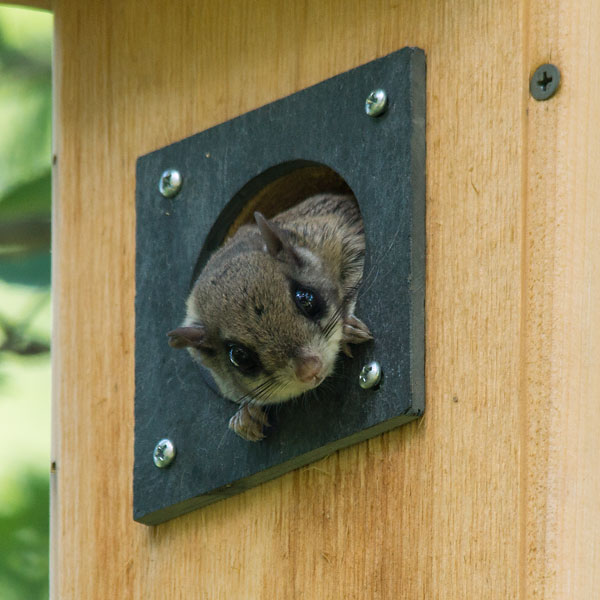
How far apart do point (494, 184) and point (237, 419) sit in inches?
29.7

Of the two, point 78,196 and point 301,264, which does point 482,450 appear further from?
point 78,196

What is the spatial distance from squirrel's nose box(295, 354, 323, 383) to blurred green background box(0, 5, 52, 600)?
4.68 ft

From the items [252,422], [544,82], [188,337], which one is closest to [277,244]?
[188,337]

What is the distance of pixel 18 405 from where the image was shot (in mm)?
4375

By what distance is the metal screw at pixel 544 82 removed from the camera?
2.49 meters

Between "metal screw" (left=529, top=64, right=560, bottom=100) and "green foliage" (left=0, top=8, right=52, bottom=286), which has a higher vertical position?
"green foliage" (left=0, top=8, right=52, bottom=286)

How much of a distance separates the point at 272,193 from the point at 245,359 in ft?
1.85

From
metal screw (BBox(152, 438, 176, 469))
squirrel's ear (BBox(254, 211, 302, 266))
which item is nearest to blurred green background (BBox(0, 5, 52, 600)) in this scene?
metal screw (BBox(152, 438, 176, 469))

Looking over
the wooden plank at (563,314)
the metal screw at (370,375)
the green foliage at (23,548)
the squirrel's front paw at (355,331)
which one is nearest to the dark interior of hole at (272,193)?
the squirrel's front paw at (355,331)

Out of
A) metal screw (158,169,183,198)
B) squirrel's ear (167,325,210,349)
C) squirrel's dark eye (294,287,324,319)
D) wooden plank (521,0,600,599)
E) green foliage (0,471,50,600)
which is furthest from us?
green foliage (0,471,50,600)

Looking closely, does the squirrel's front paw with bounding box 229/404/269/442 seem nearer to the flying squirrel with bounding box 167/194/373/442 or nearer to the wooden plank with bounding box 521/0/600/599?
the flying squirrel with bounding box 167/194/373/442

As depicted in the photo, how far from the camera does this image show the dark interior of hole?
309cm

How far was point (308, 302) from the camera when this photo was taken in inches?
114

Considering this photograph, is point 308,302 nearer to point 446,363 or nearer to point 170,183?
point 446,363
